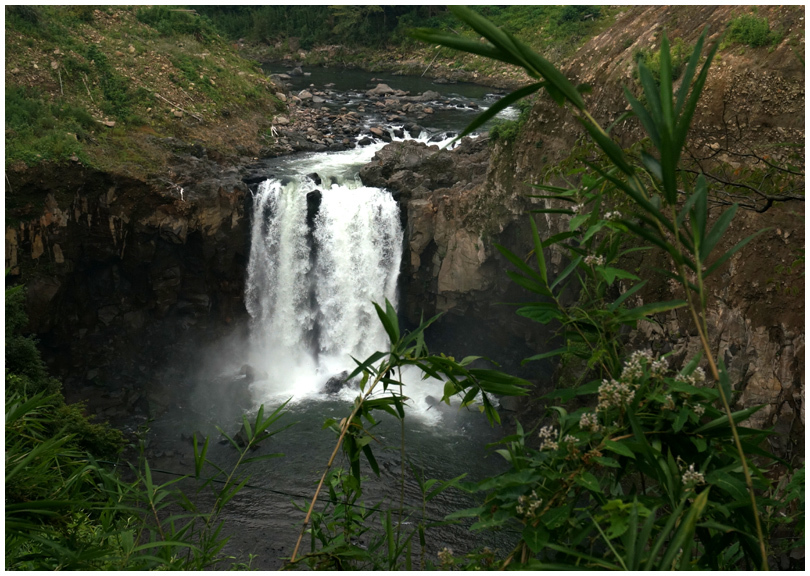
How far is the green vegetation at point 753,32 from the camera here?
883 centimetres

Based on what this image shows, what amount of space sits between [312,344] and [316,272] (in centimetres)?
208

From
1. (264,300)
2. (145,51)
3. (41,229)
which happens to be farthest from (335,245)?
(145,51)

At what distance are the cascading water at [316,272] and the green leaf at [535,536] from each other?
44.0 feet

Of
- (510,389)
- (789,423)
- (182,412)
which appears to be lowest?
(182,412)

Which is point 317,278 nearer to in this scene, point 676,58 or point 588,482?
point 676,58

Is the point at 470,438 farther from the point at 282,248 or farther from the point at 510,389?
the point at 510,389

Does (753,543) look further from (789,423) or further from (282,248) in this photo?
(282,248)

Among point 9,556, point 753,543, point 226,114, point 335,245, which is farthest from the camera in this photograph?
point 226,114

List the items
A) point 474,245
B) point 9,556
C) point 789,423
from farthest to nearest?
point 474,245 → point 789,423 → point 9,556

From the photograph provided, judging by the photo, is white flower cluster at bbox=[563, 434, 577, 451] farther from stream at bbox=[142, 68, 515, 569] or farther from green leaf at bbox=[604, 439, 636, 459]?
stream at bbox=[142, 68, 515, 569]

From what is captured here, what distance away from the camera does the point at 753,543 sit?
1.80 m

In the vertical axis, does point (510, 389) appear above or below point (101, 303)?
above

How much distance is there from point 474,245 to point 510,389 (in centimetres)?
1176

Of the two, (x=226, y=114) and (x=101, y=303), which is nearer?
(x=101, y=303)
